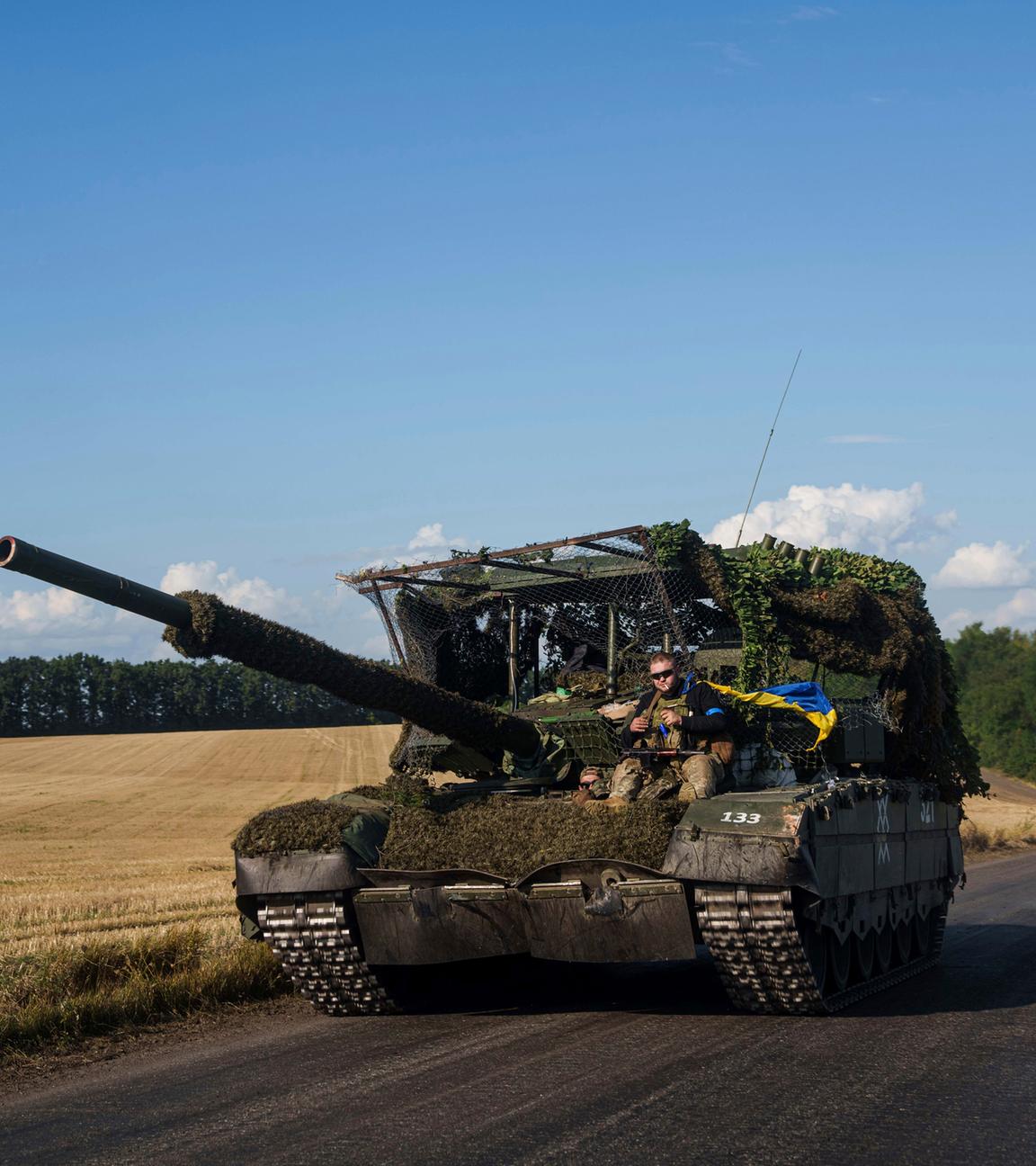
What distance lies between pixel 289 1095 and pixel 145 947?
415 centimetres

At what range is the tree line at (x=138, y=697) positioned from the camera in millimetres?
90000

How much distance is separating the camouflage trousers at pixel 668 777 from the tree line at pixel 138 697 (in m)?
79.6

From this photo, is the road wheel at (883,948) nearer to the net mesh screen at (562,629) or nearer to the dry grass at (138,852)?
the net mesh screen at (562,629)

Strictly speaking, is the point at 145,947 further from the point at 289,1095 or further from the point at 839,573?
the point at 839,573

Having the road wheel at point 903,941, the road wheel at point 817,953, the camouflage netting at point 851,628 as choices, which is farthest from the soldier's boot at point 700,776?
the road wheel at point 903,941

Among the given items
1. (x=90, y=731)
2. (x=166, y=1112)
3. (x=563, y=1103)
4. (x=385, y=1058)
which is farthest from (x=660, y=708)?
(x=90, y=731)

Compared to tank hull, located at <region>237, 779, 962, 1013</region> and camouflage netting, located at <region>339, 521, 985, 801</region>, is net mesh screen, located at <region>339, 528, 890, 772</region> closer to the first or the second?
camouflage netting, located at <region>339, 521, 985, 801</region>

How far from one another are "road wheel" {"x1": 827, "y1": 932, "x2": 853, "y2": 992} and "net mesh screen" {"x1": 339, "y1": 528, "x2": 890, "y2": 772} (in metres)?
1.46

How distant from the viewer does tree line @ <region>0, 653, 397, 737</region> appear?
295ft

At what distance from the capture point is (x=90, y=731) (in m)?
Result: 88.6

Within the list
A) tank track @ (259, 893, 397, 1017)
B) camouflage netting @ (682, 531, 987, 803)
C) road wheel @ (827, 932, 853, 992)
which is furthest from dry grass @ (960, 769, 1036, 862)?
tank track @ (259, 893, 397, 1017)

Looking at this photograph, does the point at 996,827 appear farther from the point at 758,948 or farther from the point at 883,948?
the point at 758,948

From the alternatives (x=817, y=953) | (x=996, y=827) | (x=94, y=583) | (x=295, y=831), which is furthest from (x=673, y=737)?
(x=996, y=827)

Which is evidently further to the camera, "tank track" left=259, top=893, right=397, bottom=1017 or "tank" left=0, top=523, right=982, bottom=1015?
"tank track" left=259, top=893, right=397, bottom=1017
